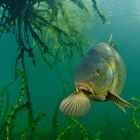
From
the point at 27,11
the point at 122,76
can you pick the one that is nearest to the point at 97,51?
the point at 122,76

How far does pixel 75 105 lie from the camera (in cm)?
177

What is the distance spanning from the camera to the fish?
1.78 m

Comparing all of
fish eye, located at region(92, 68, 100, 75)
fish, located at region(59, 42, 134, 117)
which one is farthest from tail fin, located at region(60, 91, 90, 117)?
fish eye, located at region(92, 68, 100, 75)

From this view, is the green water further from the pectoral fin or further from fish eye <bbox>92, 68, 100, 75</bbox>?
fish eye <bbox>92, 68, 100, 75</bbox>

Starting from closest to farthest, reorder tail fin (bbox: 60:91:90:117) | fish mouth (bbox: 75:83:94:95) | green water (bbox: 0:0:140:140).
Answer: tail fin (bbox: 60:91:90:117)
fish mouth (bbox: 75:83:94:95)
green water (bbox: 0:0:140:140)

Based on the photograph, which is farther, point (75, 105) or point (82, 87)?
point (82, 87)

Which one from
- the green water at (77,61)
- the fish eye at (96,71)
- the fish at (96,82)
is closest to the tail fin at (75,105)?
the fish at (96,82)

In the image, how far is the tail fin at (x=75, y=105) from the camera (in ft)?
5.68

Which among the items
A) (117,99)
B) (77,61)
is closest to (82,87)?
(117,99)

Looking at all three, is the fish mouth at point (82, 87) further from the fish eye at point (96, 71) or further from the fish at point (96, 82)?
the fish eye at point (96, 71)

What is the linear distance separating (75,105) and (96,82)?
0.86 ft

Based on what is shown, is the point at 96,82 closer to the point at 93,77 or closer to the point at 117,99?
the point at 93,77

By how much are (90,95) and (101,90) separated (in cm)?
8

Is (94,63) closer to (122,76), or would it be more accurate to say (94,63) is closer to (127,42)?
(122,76)
